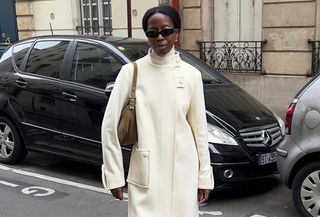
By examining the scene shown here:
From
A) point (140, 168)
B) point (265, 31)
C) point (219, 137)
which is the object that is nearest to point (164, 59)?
point (140, 168)

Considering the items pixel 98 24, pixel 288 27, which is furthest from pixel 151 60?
pixel 98 24

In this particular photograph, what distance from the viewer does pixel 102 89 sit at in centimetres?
554

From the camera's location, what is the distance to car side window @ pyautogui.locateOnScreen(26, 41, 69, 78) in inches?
240

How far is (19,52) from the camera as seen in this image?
670cm

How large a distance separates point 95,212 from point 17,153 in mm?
2057

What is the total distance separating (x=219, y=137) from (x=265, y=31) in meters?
5.71

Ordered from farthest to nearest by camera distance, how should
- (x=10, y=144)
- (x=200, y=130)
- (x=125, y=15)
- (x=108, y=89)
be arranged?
(x=125, y=15), (x=10, y=144), (x=108, y=89), (x=200, y=130)

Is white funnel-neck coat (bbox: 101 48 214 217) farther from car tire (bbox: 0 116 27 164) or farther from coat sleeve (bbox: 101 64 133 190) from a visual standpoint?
car tire (bbox: 0 116 27 164)

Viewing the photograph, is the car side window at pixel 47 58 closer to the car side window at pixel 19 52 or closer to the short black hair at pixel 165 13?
the car side window at pixel 19 52

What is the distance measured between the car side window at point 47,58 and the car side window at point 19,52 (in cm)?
14

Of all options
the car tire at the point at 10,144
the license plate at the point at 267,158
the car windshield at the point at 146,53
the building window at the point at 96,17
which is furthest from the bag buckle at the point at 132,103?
the building window at the point at 96,17

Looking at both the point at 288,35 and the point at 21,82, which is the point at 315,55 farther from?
the point at 21,82

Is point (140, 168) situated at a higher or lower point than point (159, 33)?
lower

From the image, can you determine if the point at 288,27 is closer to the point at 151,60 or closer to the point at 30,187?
the point at 30,187
